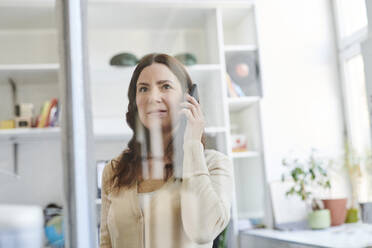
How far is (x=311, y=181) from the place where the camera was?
52 cm

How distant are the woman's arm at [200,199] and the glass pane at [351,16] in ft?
0.66

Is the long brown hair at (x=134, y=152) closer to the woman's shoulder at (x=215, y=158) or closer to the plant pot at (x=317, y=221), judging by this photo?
the woman's shoulder at (x=215, y=158)

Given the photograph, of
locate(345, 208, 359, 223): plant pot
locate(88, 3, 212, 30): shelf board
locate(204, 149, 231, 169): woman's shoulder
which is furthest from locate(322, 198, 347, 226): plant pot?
locate(88, 3, 212, 30): shelf board

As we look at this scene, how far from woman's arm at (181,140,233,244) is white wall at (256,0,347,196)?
0.43 feet

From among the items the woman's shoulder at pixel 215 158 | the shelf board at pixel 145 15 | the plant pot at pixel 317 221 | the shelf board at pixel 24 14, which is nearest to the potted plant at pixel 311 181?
the plant pot at pixel 317 221

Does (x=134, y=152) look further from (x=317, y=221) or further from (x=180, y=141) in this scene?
(x=317, y=221)

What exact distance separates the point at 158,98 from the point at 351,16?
222mm

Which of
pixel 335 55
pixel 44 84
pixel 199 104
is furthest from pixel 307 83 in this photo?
pixel 44 84

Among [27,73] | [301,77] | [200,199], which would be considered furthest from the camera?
[27,73]

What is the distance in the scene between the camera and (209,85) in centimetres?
35

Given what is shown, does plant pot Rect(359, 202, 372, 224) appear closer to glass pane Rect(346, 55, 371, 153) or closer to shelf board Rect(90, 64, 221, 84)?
glass pane Rect(346, 55, 371, 153)

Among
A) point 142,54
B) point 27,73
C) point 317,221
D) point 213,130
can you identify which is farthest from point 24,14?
point 317,221

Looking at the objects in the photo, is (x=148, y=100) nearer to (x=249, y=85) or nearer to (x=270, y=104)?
(x=270, y=104)

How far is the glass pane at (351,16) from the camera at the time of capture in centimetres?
40
